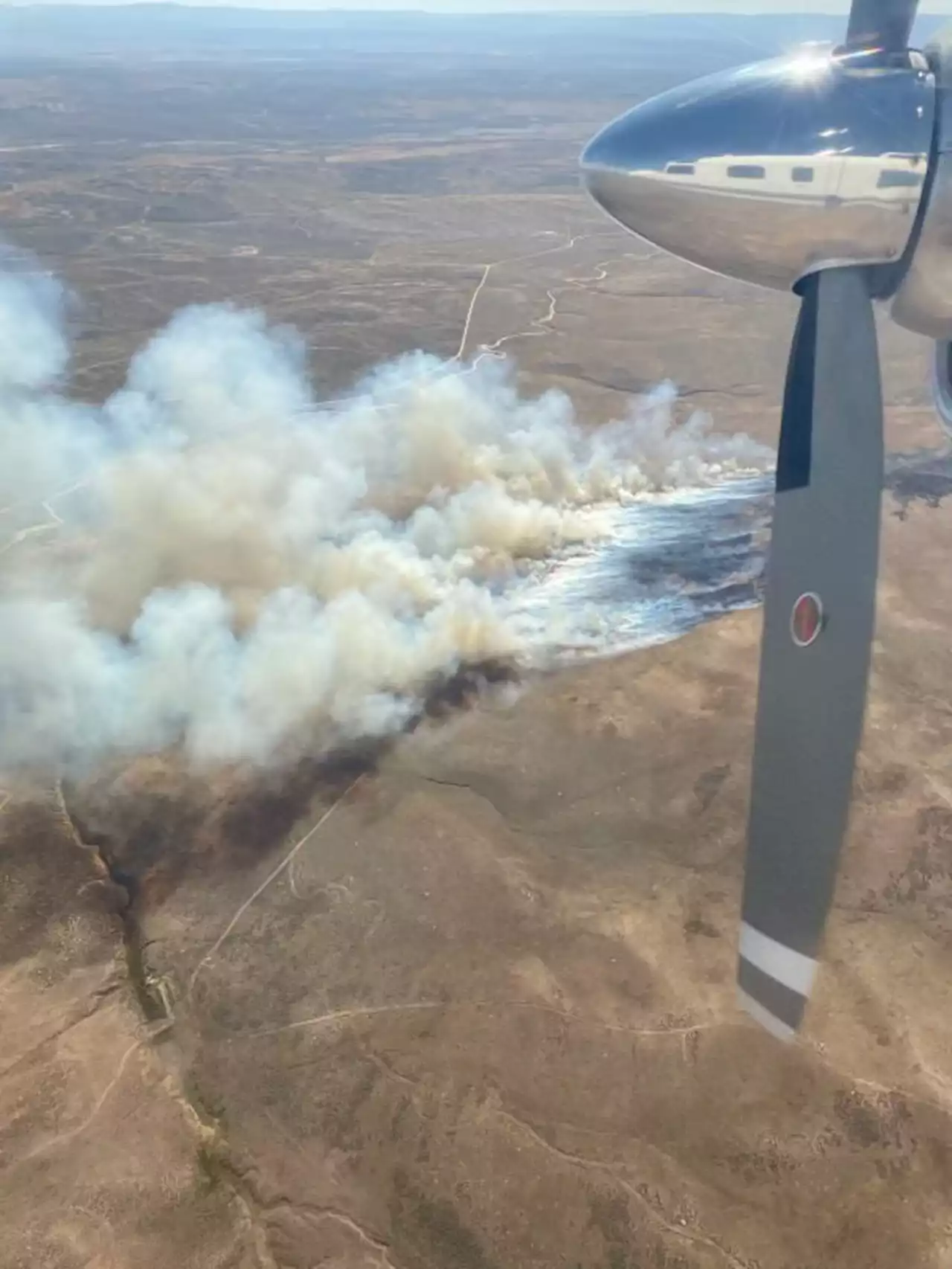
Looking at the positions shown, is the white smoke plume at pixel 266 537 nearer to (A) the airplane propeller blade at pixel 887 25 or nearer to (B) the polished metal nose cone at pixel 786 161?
(B) the polished metal nose cone at pixel 786 161

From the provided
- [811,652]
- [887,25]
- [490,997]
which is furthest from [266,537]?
[811,652]

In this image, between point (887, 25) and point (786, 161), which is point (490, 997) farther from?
point (887, 25)

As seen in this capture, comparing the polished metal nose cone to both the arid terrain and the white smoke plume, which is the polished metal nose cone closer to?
the arid terrain

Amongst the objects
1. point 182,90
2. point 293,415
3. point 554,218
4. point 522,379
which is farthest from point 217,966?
point 182,90

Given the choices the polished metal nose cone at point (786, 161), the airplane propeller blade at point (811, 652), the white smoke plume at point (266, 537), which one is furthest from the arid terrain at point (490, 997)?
the airplane propeller blade at point (811, 652)

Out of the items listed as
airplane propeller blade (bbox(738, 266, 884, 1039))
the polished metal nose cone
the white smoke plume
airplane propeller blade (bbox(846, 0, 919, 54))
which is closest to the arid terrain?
the white smoke plume

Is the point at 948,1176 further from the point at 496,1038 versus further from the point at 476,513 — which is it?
the point at 476,513
